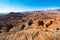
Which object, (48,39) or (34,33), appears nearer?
(48,39)

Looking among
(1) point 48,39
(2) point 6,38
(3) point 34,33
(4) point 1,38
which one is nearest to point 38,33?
(3) point 34,33

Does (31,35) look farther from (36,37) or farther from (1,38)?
(1,38)

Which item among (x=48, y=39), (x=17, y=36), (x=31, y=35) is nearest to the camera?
(x=48, y=39)

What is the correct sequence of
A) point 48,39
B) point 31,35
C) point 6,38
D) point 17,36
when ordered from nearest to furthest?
point 48,39, point 31,35, point 17,36, point 6,38

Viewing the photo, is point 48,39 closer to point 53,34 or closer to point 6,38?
point 53,34

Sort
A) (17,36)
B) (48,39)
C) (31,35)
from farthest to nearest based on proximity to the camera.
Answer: (17,36) < (31,35) < (48,39)

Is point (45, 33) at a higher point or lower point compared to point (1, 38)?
higher

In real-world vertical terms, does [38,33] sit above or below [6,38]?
above

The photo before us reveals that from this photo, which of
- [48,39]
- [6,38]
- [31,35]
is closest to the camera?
[48,39]

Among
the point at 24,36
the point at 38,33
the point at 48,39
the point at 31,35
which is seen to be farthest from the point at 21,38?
the point at 48,39

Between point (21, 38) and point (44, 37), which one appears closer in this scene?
point (44, 37)
